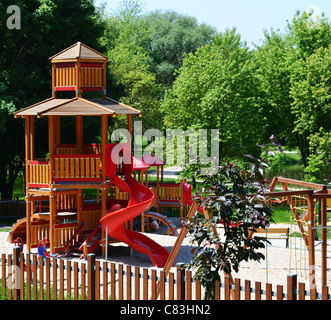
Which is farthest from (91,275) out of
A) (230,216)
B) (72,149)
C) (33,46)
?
(33,46)

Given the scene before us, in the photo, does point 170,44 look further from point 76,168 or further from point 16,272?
point 16,272

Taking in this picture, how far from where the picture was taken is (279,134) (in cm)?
3962

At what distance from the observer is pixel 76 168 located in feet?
53.0

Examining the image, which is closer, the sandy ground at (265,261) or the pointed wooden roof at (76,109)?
the sandy ground at (265,261)

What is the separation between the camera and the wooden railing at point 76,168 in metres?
16.1

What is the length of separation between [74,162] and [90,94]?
11.3 meters

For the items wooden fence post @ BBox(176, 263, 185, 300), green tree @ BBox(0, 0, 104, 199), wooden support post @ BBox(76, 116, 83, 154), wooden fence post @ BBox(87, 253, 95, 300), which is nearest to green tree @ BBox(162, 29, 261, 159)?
green tree @ BBox(0, 0, 104, 199)

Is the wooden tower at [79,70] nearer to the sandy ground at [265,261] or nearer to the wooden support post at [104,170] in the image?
the wooden support post at [104,170]

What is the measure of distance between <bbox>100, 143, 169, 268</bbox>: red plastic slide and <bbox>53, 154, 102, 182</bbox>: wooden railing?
564 millimetres

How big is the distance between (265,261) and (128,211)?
14.2 ft

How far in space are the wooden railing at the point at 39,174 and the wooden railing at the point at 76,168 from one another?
0.99 ft

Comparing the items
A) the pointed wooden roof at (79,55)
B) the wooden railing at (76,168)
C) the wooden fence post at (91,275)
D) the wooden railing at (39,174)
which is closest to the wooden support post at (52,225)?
the wooden railing at (39,174)

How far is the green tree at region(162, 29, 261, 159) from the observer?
33.4 m
